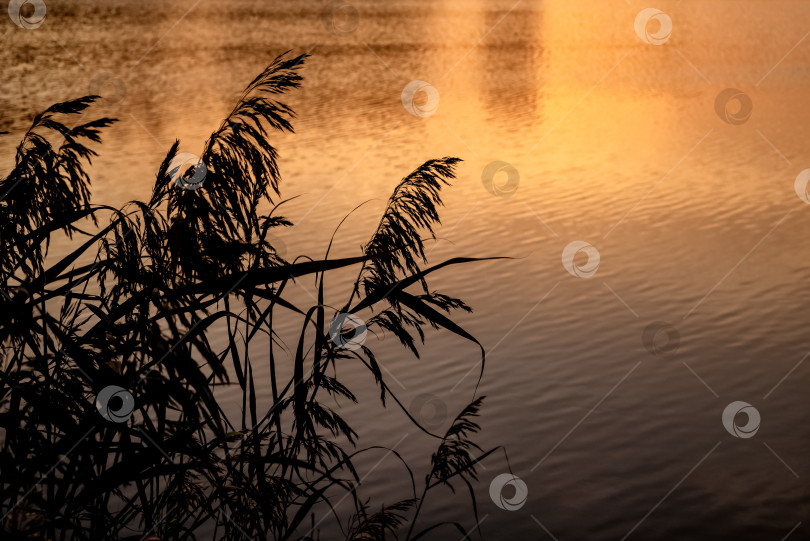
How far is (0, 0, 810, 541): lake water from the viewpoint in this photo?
5.62 meters

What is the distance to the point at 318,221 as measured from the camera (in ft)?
36.8

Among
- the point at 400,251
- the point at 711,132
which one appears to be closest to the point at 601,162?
the point at 711,132

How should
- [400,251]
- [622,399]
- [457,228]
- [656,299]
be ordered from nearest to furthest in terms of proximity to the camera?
[400,251], [622,399], [656,299], [457,228]

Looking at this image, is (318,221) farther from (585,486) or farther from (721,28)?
(721,28)

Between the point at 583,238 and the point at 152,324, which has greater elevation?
the point at 583,238

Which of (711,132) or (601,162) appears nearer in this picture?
(601,162)

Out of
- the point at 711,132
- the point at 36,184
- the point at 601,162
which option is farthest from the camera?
the point at 711,132

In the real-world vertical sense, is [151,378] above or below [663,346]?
below

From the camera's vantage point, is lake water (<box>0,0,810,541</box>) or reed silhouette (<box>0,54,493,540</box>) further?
lake water (<box>0,0,810,541</box>)

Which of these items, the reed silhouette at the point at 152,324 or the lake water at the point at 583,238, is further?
the lake water at the point at 583,238

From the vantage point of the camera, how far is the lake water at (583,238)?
562 centimetres

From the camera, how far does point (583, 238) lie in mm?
10219

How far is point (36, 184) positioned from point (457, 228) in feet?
27.4

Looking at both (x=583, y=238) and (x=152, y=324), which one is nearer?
(x=152, y=324)
